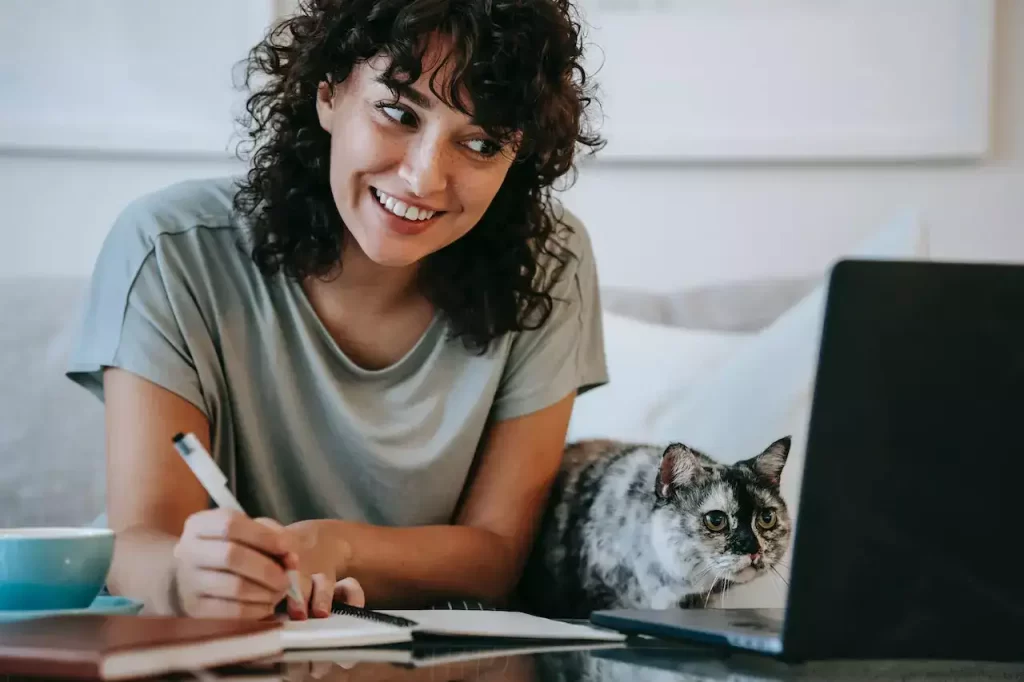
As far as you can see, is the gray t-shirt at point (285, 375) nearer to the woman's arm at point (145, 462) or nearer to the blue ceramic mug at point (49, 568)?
the woman's arm at point (145, 462)

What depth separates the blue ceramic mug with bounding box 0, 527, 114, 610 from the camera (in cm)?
71

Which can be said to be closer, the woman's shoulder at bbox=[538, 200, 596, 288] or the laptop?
the laptop

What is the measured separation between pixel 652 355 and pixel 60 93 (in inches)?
45.9

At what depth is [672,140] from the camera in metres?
1.93

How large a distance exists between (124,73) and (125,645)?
5.15 ft

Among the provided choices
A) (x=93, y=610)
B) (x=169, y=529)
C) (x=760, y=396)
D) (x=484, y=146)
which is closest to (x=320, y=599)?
(x=93, y=610)

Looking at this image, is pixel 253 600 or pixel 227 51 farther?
pixel 227 51

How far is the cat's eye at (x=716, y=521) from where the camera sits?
1.04 meters

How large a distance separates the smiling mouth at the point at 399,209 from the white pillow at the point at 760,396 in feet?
1.54

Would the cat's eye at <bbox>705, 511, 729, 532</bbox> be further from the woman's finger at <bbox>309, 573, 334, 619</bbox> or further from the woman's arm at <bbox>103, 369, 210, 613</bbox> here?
the woman's arm at <bbox>103, 369, 210, 613</bbox>

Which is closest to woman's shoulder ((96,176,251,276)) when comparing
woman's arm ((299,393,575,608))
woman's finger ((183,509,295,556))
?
woman's arm ((299,393,575,608))

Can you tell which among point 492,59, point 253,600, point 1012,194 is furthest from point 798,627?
point 1012,194

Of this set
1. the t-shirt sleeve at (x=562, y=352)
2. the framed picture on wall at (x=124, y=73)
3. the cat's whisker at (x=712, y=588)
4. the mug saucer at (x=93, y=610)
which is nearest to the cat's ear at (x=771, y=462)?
the cat's whisker at (x=712, y=588)

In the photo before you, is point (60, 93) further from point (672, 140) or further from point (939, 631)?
point (939, 631)
